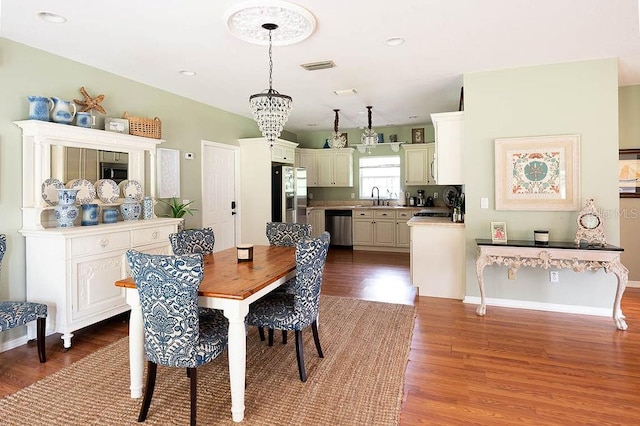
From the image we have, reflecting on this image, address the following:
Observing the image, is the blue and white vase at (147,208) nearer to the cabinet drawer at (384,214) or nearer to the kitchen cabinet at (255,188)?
the kitchen cabinet at (255,188)

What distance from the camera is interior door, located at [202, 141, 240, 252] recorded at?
18.2 ft

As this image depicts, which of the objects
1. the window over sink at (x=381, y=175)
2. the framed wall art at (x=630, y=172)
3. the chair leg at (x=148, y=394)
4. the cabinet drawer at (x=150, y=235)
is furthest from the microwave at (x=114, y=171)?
the framed wall art at (x=630, y=172)

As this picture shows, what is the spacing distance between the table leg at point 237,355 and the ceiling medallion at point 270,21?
2002 mm

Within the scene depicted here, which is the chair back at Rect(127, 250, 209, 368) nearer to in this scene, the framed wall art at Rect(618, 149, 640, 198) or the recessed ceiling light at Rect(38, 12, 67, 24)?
the recessed ceiling light at Rect(38, 12, 67, 24)

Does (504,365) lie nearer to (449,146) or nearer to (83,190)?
(449,146)

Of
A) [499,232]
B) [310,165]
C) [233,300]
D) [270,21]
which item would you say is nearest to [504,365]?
[499,232]

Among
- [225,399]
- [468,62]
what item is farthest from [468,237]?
[225,399]

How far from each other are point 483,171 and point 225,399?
3.43 meters

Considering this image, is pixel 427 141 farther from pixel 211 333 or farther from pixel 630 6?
pixel 211 333

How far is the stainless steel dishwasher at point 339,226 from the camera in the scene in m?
7.96

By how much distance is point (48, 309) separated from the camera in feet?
10.2

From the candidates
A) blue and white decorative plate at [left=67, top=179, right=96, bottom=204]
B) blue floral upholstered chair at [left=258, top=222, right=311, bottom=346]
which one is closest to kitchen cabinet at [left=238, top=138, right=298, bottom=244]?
blue floral upholstered chair at [left=258, top=222, right=311, bottom=346]

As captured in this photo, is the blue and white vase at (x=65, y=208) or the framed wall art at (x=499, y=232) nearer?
the blue and white vase at (x=65, y=208)

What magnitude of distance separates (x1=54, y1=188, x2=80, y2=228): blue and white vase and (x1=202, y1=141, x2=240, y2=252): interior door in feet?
7.34
